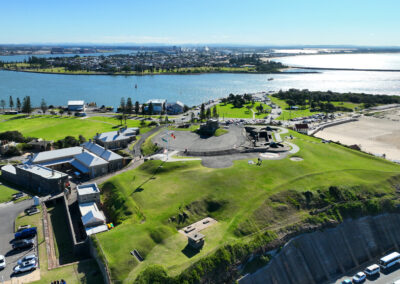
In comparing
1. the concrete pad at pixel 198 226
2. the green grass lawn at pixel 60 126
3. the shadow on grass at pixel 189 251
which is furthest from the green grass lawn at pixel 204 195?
the green grass lawn at pixel 60 126

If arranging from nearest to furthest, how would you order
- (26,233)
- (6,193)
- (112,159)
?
1. (26,233)
2. (6,193)
3. (112,159)

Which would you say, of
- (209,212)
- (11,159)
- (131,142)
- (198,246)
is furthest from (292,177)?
(11,159)

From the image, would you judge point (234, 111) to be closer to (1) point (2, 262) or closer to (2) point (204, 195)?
(2) point (204, 195)

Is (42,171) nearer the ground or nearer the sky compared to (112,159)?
nearer the ground

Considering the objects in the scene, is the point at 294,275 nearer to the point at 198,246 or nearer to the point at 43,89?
the point at 198,246

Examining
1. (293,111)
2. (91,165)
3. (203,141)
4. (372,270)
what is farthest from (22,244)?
(293,111)

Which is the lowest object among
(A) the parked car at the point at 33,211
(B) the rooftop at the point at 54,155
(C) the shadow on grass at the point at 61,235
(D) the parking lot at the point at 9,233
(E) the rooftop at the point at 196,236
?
(C) the shadow on grass at the point at 61,235

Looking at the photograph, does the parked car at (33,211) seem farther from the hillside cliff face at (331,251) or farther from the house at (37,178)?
the hillside cliff face at (331,251)
